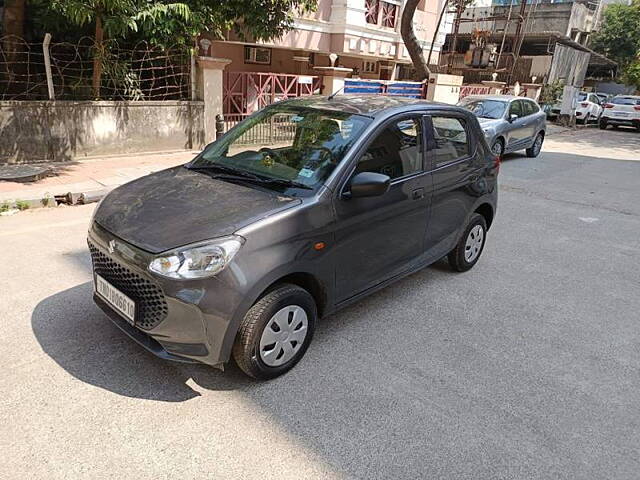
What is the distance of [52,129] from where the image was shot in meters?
8.21

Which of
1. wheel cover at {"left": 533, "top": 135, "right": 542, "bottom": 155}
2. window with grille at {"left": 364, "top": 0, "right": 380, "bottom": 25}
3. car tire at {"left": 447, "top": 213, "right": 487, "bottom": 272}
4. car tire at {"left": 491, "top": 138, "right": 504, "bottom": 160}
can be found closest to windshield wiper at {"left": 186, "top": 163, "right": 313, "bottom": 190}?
car tire at {"left": 447, "top": 213, "right": 487, "bottom": 272}

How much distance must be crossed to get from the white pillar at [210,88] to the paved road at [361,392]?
6.11m

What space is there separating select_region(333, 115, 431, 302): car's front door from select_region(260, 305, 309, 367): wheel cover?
1.29 ft

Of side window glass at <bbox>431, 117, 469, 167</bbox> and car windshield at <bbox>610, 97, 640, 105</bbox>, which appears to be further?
car windshield at <bbox>610, 97, 640, 105</bbox>

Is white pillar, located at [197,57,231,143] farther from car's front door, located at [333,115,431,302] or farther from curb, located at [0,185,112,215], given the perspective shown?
car's front door, located at [333,115,431,302]

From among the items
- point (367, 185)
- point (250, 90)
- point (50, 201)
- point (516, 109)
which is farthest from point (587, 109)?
point (367, 185)

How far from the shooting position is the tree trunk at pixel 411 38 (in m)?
15.6

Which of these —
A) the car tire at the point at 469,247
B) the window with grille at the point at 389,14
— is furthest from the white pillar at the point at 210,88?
the window with grille at the point at 389,14

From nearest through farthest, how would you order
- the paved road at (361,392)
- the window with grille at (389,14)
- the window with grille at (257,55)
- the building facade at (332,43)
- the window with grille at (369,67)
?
the paved road at (361,392), the building facade at (332,43), the window with grille at (257,55), the window with grille at (389,14), the window with grille at (369,67)

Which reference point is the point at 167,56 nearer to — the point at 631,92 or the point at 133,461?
the point at 133,461

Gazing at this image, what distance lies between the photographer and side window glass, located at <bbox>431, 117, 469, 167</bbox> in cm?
410

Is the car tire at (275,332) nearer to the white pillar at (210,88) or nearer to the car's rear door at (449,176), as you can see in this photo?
the car's rear door at (449,176)

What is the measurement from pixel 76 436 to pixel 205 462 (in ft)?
2.28

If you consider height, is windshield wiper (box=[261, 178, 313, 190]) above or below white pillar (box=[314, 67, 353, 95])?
below
